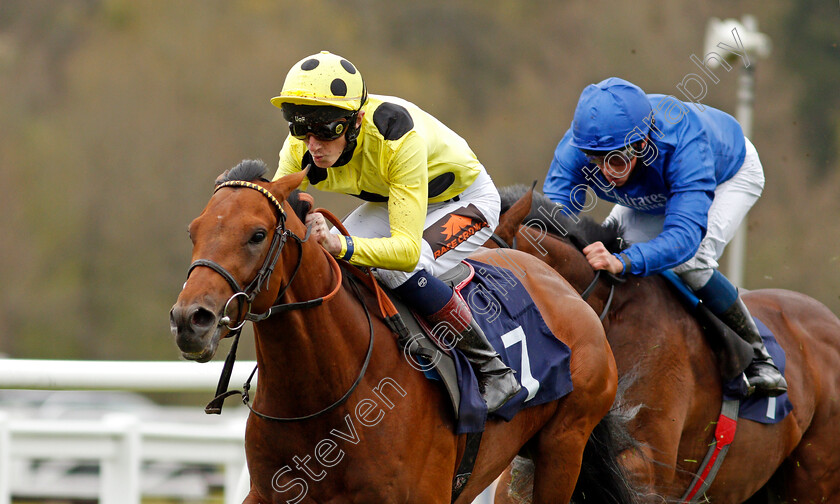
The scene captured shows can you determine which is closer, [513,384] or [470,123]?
[513,384]

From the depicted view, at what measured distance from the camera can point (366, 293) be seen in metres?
3.91

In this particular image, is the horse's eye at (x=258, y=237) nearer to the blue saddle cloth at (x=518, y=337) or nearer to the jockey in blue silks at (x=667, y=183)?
the blue saddle cloth at (x=518, y=337)

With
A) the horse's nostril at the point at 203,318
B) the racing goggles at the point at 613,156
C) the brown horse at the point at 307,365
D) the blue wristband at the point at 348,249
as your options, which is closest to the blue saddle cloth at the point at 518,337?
the brown horse at the point at 307,365

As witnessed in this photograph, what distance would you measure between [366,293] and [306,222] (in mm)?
443

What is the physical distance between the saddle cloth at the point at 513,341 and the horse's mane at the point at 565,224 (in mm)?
718

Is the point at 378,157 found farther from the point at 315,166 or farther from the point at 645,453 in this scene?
the point at 645,453

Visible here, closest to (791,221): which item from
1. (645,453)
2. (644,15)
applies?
(644,15)

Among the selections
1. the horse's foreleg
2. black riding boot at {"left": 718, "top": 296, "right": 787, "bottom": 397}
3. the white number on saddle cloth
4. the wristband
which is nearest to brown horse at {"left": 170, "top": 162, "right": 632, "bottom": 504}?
the white number on saddle cloth

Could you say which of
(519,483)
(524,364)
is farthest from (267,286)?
(519,483)

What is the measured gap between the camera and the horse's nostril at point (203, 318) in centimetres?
305

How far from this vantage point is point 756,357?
550cm

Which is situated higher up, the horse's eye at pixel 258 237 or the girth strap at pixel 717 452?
the horse's eye at pixel 258 237

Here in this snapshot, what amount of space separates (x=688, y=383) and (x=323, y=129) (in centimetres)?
257

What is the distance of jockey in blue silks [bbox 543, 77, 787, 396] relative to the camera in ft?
16.4
